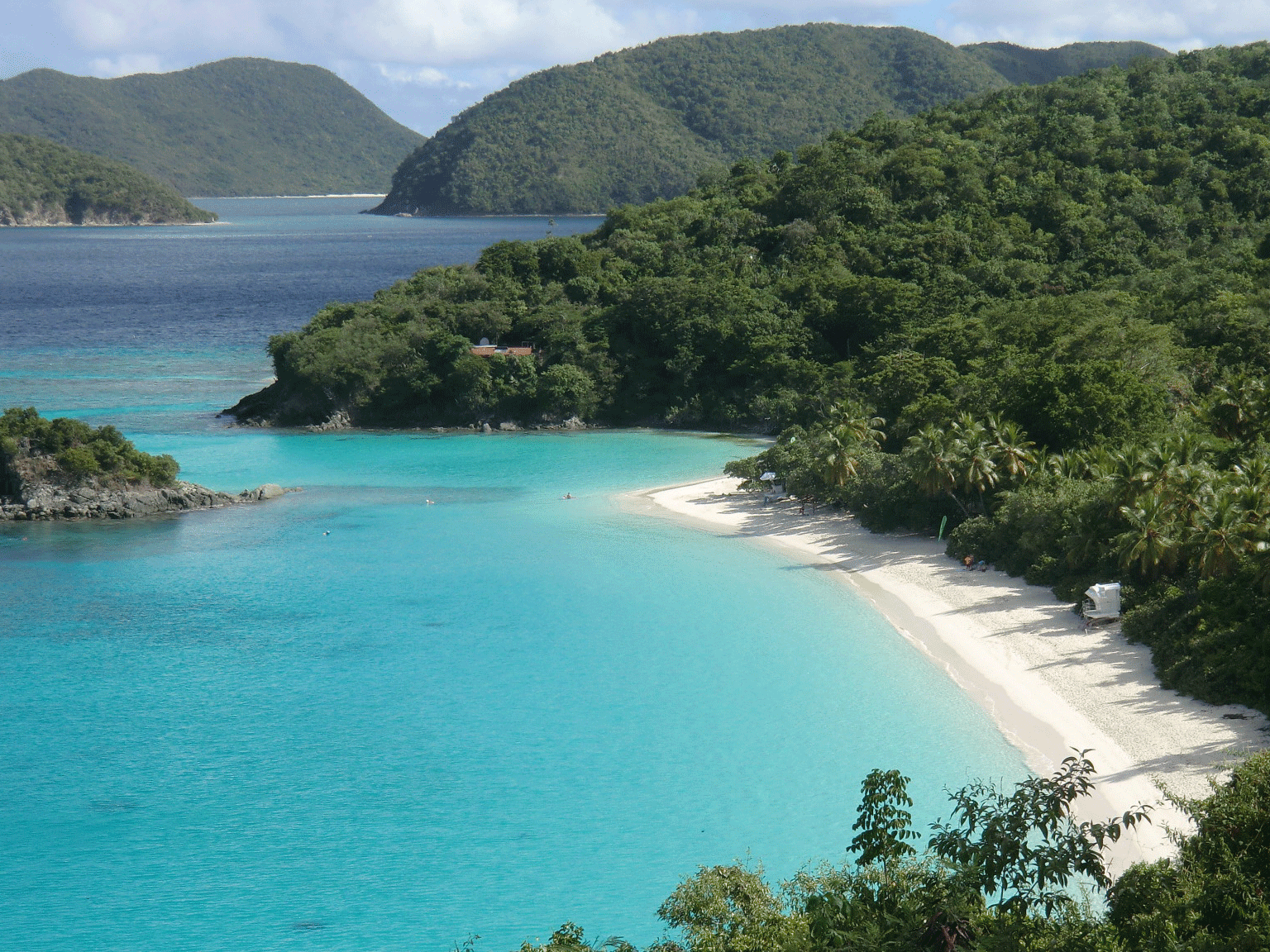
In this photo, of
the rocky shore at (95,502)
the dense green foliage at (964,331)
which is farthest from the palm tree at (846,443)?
the rocky shore at (95,502)

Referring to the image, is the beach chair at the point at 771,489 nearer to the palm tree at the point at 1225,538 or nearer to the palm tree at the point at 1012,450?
the palm tree at the point at 1012,450

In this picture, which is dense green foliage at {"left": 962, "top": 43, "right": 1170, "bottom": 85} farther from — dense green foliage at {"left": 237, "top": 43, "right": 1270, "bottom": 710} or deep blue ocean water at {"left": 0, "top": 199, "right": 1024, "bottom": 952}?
deep blue ocean water at {"left": 0, "top": 199, "right": 1024, "bottom": 952}

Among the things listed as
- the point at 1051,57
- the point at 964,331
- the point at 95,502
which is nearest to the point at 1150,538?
the point at 964,331

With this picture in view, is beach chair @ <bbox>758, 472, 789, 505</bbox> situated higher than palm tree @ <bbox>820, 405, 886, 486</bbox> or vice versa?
palm tree @ <bbox>820, 405, 886, 486</bbox>

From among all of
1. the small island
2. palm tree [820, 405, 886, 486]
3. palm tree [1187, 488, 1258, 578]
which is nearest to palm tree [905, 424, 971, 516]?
palm tree [820, 405, 886, 486]

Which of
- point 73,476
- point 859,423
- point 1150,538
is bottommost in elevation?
point 73,476

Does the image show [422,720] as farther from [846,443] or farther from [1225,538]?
[846,443]
